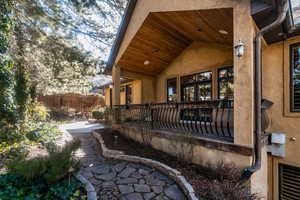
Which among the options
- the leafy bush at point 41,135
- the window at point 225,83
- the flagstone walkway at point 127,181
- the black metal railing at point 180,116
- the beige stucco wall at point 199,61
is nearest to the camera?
the flagstone walkway at point 127,181

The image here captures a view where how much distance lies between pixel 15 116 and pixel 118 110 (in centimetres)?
407

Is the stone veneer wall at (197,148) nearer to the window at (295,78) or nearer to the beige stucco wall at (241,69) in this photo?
the beige stucco wall at (241,69)

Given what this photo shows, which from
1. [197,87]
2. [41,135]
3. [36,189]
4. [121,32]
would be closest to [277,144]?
[197,87]

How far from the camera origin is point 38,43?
256 inches

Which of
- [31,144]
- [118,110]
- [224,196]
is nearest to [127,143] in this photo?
[118,110]

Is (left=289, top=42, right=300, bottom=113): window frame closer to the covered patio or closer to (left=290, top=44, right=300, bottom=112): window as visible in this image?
(left=290, top=44, right=300, bottom=112): window

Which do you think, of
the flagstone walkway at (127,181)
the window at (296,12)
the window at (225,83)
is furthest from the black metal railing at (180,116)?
the window at (296,12)

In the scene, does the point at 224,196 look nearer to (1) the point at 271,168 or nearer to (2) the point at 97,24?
(1) the point at 271,168

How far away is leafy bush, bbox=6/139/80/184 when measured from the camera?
101 inches

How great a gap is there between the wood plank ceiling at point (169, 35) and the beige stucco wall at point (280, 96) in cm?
155

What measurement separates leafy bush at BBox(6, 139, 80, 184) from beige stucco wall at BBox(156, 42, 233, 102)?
230 inches

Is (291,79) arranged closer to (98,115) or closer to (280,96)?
(280,96)

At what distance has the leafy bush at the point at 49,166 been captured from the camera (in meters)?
2.58

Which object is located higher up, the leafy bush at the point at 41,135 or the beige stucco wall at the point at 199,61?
the beige stucco wall at the point at 199,61
